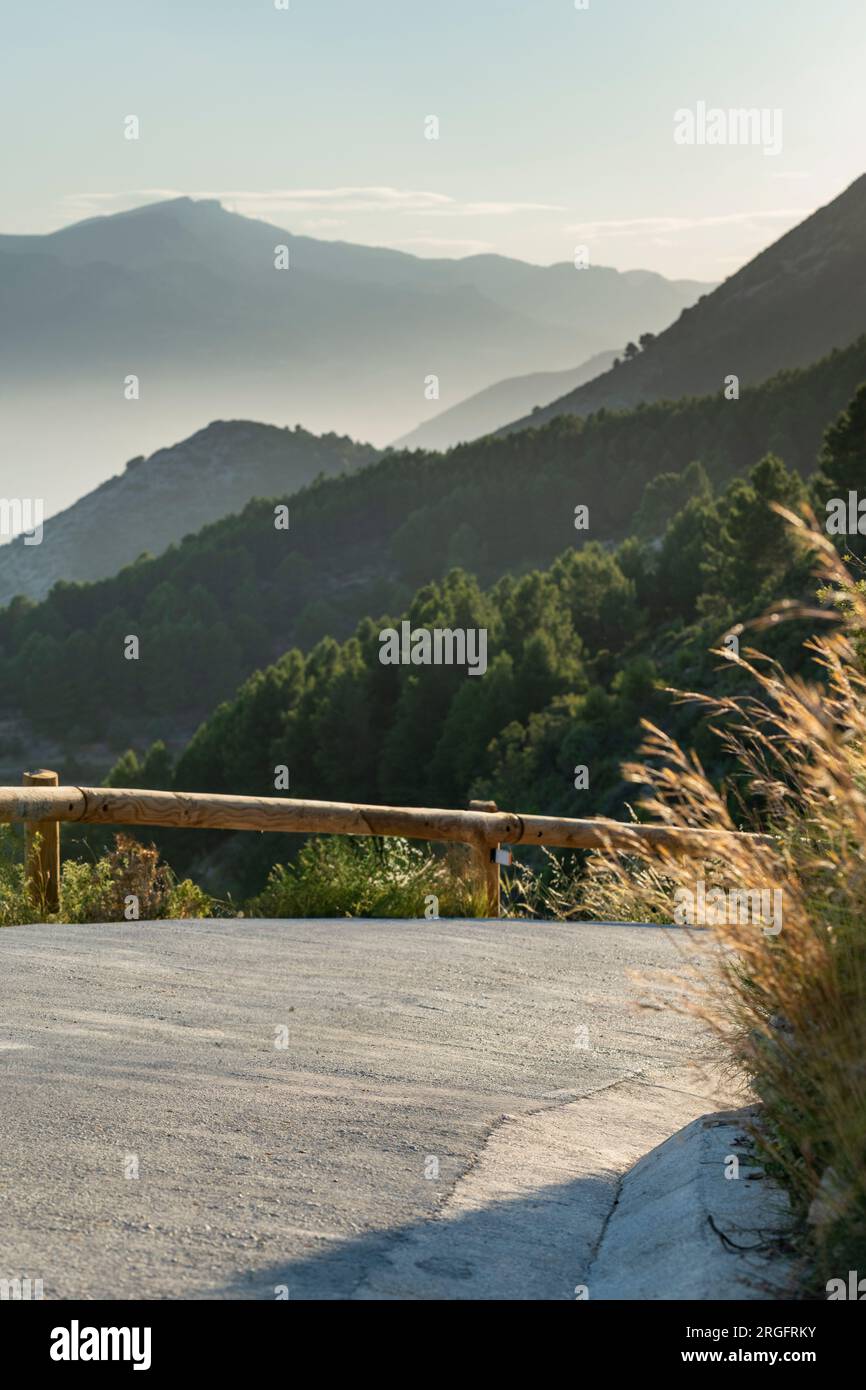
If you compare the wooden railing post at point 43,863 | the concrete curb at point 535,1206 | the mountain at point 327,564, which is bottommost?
the concrete curb at point 535,1206

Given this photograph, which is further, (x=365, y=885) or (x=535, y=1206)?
(x=365, y=885)

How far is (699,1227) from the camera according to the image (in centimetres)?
382

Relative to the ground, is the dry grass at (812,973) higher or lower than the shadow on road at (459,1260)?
higher

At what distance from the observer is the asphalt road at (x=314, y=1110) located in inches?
145

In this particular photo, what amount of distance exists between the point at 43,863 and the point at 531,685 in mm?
67569

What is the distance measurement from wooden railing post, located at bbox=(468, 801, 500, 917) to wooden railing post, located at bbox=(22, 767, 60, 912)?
122 inches

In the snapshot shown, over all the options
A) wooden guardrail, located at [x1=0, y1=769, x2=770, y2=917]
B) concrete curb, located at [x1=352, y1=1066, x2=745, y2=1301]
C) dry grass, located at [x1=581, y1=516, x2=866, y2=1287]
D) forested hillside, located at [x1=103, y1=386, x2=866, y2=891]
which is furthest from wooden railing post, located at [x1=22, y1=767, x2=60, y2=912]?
forested hillside, located at [x1=103, y1=386, x2=866, y2=891]

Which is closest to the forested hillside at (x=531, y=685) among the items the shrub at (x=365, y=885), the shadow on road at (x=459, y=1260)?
the shrub at (x=365, y=885)

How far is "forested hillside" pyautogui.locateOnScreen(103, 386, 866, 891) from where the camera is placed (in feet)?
206

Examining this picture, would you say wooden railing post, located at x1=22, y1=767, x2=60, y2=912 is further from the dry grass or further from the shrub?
the dry grass

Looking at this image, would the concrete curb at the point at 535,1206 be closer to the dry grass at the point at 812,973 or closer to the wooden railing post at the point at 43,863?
the dry grass at the point at 812,973

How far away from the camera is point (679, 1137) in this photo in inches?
184

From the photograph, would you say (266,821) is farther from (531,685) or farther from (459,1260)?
(531,685)

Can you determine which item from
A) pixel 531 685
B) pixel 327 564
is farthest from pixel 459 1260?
pixel 327 564
